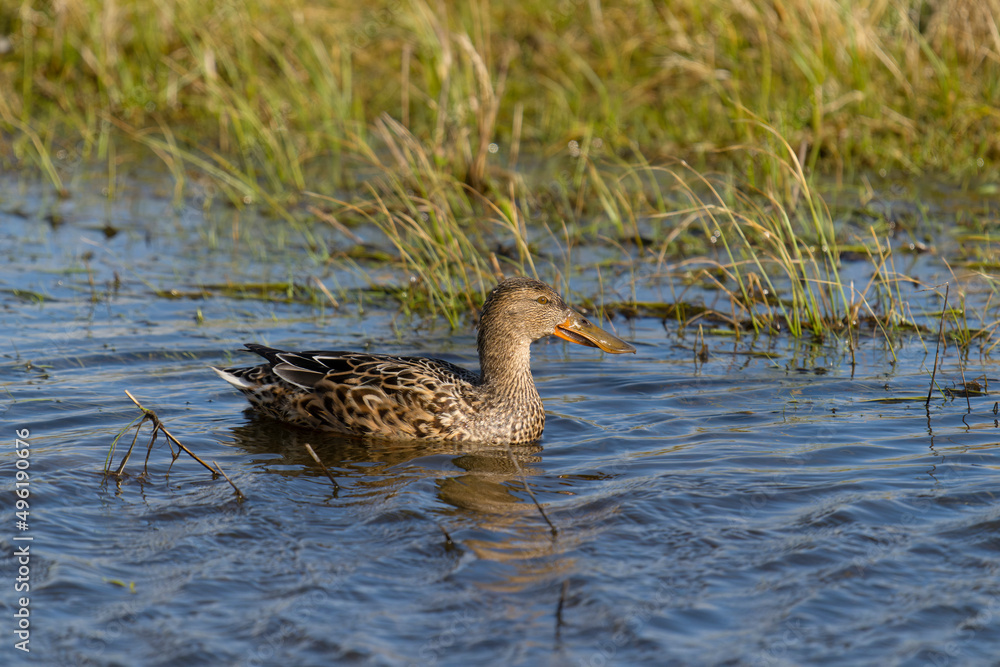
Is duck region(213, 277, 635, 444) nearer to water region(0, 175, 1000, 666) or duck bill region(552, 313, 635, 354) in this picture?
duck bill region(552, 313, 635, 354)

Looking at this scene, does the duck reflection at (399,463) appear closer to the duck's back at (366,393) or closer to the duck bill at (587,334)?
the duck's back at (366,393)

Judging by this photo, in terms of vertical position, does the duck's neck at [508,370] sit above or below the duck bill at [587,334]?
below

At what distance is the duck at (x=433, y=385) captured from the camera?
6.11 m

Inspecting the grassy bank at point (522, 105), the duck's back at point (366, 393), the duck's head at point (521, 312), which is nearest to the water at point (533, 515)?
the duck's back at point (366, 393)

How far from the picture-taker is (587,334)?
6543mm

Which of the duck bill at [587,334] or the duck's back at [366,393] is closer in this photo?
the duck's back at [366,393]

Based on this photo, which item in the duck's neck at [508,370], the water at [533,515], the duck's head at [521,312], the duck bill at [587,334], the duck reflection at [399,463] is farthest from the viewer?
the duck bill at [587,334]

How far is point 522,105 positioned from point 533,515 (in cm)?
700

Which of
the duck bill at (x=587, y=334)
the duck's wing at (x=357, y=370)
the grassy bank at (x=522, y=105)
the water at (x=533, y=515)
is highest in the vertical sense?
the grassy bank at (x=522, y=105)

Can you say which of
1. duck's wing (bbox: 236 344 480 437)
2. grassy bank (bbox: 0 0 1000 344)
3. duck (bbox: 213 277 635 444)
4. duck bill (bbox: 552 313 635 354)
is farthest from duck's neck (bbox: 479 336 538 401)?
grassy bank (bbox: 0 0 1000 344)

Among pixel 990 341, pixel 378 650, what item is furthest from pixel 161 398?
pixel 990 341

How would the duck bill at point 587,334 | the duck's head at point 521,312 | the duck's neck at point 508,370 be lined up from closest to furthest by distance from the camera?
the duck's neck at point 508,370 < the duck's head at point 521,312 < the duck bill at point 587,334

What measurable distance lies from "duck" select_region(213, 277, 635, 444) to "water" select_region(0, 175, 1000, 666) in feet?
0.41

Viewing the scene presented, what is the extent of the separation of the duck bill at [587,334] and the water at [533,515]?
30cm
